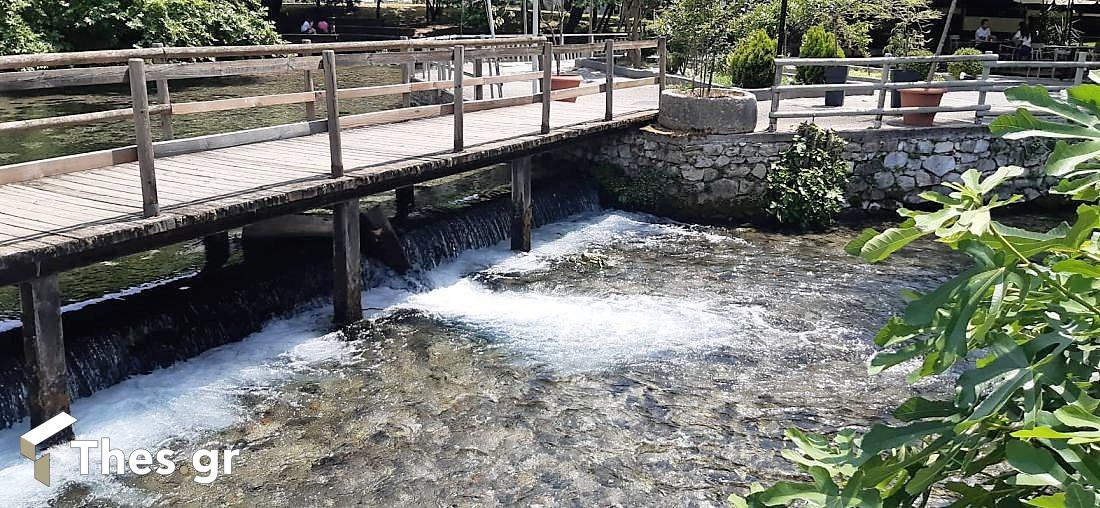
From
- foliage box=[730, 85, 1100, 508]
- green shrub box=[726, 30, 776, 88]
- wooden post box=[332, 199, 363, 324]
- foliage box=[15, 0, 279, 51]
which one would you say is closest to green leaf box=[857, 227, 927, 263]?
foliage box=[730, 85, 1100, 508]

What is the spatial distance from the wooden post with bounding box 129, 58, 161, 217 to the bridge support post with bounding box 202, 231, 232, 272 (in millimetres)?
3939

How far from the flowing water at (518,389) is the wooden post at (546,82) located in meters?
1.79

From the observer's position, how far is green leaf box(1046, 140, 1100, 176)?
1387 mm

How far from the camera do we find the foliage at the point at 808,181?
1312 cm

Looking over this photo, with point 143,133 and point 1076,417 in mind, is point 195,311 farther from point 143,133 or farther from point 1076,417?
point 1076,417

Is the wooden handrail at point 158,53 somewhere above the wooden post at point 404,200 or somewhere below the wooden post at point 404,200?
above

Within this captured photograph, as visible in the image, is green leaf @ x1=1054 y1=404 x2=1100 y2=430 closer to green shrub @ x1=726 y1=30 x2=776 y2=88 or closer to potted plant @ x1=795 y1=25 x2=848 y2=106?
potted plant @ x1=795 y1=25 x2=848 y2=106

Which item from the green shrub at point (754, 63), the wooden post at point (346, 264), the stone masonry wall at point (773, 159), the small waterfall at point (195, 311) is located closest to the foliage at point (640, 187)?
the stone masonry wall at point (773, 159)

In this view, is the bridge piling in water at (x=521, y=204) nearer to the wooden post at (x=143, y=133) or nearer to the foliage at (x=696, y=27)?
the foliage at (x=696, y=27)

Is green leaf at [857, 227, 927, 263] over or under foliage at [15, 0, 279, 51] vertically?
under

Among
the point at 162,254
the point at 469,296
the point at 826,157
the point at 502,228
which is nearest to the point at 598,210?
the point at 502,228

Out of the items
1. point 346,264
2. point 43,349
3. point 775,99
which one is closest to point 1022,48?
point 775,99

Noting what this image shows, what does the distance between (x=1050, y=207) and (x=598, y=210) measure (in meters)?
7.07

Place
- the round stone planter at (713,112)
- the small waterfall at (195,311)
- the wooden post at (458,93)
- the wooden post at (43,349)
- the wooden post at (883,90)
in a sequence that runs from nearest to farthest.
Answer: the wooden post at (43,349)
the small waterfall at (195,311)
the wooden post at (458,93)
the round stone planter at (713,112)
the wooden post at (883,90)
